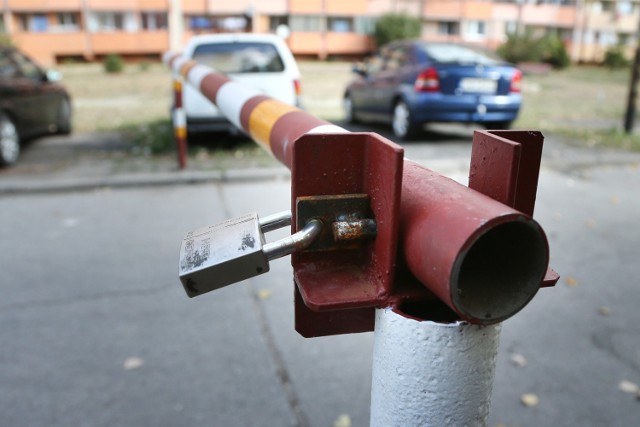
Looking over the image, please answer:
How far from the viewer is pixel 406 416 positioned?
85 centimetres

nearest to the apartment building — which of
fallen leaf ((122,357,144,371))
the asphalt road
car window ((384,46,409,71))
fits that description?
car window ((384,46,409,71))

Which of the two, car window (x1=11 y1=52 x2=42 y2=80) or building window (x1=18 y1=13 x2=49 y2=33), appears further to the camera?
building window (x1=18 y1=13 x2=49 y2=33)

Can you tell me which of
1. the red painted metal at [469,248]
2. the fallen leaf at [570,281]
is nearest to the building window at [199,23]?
the fallen leaf at [570,281]

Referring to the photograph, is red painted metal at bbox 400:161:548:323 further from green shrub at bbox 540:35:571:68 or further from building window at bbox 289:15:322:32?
building window at bbox 289:15:322:32

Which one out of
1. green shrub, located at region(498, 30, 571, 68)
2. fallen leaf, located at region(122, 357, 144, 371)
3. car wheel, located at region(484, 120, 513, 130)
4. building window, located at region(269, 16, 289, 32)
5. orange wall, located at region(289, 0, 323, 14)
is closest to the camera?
fallen leaf, located at region(122, 357, 144, 371)

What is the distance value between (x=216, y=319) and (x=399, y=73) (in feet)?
24.2

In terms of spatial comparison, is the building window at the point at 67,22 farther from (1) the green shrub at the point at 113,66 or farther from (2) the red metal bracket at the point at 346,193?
(2) the red metal bracket at the point at 346,193

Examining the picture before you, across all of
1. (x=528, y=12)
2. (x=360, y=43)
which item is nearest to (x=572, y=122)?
(x=360, y=43)

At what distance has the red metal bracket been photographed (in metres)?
0.81

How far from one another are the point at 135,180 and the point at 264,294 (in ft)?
12.0

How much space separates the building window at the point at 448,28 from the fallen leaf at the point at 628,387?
46.6 meters

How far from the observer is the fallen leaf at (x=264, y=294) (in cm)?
445

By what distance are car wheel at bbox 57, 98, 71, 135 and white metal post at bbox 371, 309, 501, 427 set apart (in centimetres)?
1098

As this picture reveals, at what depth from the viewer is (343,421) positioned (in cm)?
307
